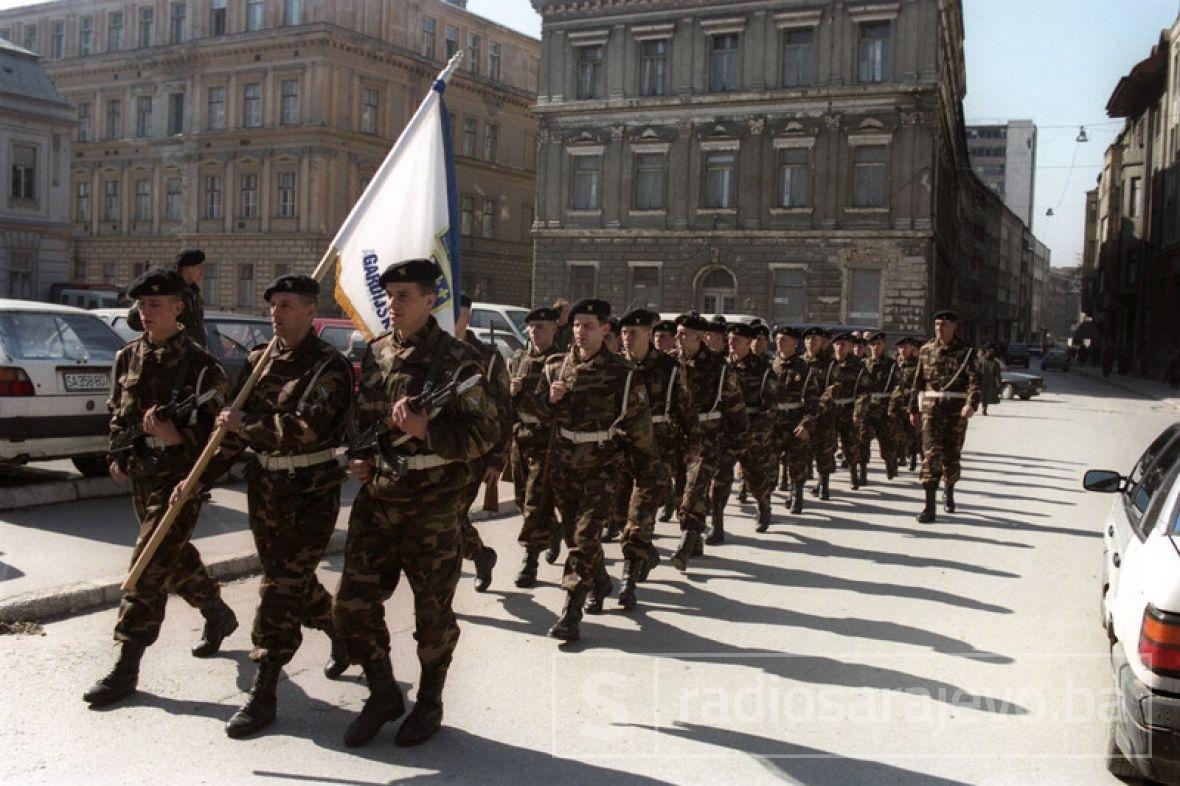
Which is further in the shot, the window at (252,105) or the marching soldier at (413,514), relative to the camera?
Answer: the window at (252,105)

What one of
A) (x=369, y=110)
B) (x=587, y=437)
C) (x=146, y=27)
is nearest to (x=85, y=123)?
(x=146, y=27)

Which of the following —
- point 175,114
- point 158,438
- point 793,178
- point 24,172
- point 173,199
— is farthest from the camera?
point 173,199

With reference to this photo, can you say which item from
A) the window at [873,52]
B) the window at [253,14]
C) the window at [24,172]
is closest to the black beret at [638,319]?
the window at [873,52]

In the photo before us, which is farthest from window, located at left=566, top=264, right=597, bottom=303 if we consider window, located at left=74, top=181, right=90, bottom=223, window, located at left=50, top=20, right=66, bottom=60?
window, located at left=50, top=20, right=66, bottom=60

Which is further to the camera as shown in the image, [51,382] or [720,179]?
[720,179]

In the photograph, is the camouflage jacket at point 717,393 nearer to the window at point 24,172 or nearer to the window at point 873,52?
the window at point 873,52

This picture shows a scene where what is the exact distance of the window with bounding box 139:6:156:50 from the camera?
176ft

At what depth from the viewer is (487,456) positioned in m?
6.39

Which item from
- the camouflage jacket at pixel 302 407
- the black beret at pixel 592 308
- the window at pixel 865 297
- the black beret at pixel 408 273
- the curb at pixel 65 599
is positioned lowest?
the curb at pixel 65 599

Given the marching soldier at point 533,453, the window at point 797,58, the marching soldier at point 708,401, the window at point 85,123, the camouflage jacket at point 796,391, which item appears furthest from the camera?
the window at point 85,123

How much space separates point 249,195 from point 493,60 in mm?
14448

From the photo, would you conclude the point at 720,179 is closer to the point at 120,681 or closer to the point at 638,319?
the point at 638,319

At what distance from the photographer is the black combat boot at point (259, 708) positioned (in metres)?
4.78

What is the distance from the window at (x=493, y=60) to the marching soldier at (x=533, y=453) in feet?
163
